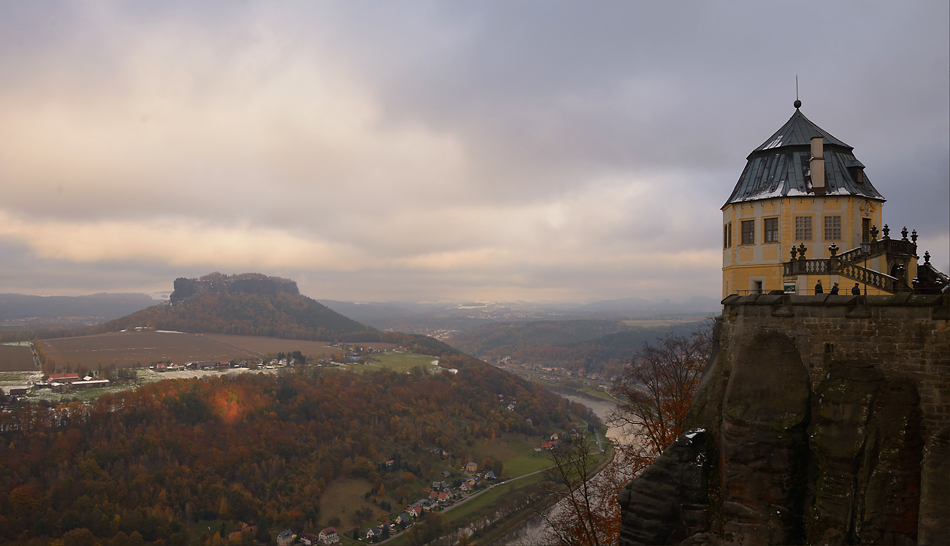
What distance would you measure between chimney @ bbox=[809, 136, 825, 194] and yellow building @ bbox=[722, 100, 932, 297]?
0.12 feet

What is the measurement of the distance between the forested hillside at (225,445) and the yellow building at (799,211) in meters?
69.6

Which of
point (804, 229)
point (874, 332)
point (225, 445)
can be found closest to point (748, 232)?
point (804, 229)

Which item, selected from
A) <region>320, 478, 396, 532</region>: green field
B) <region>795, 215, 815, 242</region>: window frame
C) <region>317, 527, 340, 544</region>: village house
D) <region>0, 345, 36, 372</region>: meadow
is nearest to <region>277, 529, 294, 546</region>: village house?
<region>317, 527, 340, 544</region>: village house

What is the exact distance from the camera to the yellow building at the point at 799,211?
20.5 metres

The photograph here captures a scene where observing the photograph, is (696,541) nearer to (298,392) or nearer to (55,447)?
(55,447)

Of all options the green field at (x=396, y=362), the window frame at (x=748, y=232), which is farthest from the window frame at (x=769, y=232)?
the green field at (x=396, y=362)

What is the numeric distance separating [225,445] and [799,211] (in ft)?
309

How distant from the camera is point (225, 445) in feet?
286

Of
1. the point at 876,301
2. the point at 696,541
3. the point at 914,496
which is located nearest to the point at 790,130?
the point at 876,301

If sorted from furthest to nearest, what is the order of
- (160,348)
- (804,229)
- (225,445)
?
(160,348)
(225,445)
(804,229)

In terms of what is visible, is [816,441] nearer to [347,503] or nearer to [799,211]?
[799,211]

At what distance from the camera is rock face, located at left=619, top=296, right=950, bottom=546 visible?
40.3 feet

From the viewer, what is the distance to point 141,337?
16412 centimetres

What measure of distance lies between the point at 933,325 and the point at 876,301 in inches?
50.1
